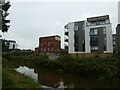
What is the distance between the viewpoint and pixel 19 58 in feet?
176

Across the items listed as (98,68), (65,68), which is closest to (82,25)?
(65,68)

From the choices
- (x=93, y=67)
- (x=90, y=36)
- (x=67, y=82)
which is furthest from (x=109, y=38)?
(x=67, y=82)

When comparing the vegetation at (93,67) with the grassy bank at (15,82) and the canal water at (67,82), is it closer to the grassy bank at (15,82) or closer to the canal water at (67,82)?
the canal water at (67,82)

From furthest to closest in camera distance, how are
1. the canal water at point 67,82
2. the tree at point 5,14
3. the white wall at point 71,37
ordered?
the white wall at point 71,37 < the tree at point 5,14 < the canal water at point 67,82

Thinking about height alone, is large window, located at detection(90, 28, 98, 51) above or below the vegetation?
above

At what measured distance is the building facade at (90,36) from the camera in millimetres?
50825

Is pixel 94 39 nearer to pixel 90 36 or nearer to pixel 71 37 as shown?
pixel 90 36

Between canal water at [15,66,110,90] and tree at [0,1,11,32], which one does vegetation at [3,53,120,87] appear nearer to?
canal water at [15,66,110,90]

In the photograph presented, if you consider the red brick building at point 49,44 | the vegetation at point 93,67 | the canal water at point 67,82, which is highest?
the red brick building at point 49,44

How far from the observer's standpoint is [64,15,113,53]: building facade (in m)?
50.8

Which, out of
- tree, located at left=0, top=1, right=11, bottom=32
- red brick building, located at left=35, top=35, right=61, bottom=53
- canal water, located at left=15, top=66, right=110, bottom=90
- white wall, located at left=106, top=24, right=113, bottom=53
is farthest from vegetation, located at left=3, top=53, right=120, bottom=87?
red brick building, located at left=35, top=35, right=61, bottom=53

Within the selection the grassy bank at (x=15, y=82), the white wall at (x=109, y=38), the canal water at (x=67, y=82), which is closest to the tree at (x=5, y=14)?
the canal water at (x=67, y=82)

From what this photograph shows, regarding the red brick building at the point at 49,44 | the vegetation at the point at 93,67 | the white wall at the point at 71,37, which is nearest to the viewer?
the vegetation at the point at 93,67

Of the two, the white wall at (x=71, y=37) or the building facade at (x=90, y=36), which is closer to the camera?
the building facade at (x=90, y=36)
